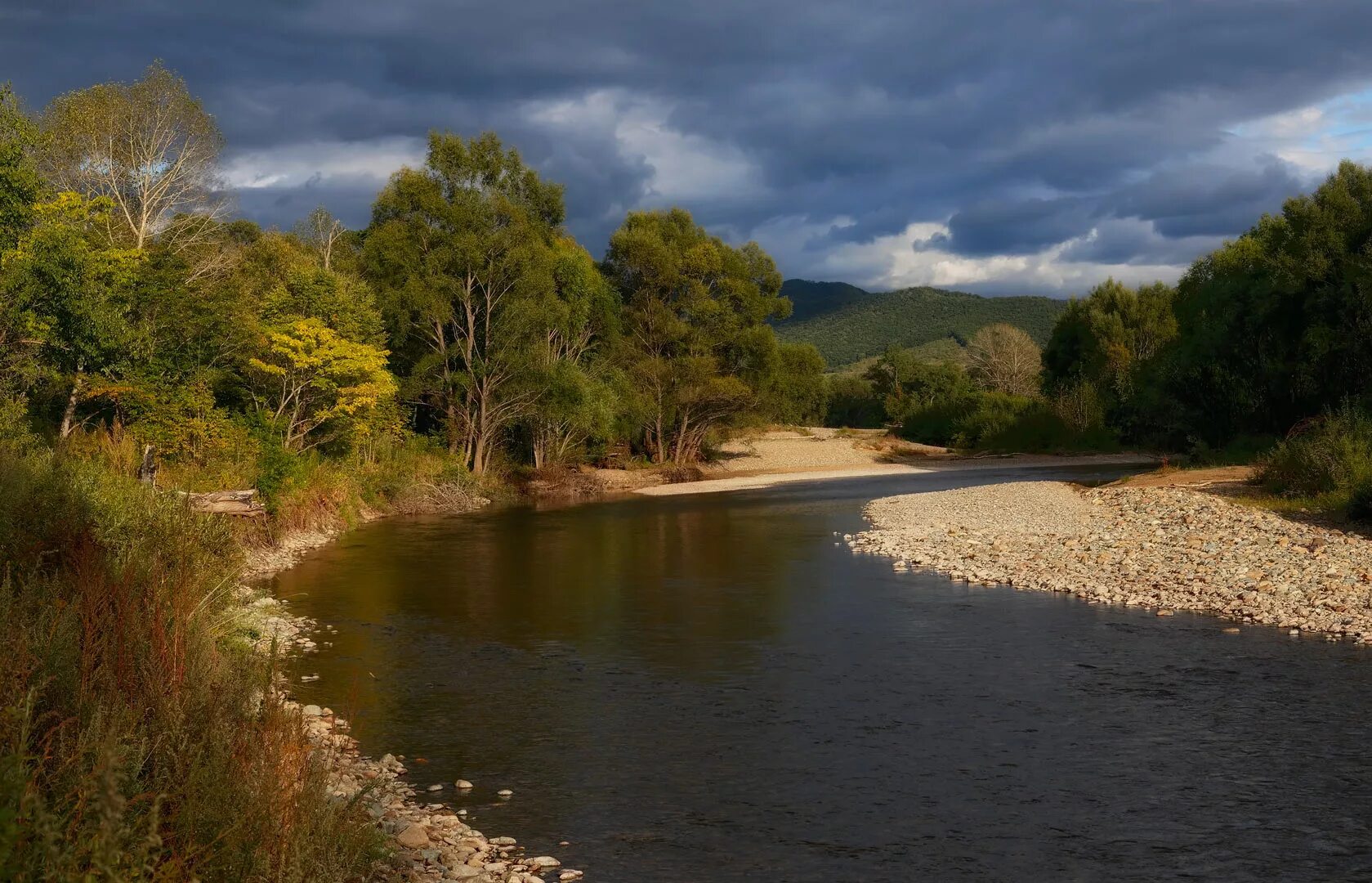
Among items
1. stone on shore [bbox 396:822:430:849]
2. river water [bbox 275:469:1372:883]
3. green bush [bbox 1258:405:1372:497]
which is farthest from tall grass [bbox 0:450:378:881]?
green bush [bbox 1258:405:1372:497]

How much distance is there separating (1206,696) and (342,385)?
31468 mm

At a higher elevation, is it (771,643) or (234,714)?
(234,714)

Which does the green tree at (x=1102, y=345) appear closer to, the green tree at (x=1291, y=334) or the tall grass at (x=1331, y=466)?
the green tree at (x=1291, y=334)

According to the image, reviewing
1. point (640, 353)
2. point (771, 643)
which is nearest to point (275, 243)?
point (640, 353)

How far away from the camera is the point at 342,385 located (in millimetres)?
37500

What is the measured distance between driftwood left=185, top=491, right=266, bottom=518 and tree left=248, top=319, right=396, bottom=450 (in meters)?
7.03

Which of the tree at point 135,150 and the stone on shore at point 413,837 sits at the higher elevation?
the tree at point 135,150

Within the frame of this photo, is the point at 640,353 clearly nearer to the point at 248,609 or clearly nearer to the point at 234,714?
the point at 248,609

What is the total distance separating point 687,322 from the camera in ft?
204

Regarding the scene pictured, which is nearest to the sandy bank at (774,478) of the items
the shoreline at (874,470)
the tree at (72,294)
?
the shoreline at (874,470)

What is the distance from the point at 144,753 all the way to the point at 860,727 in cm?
859

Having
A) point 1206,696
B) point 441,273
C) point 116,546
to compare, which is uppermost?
point 441,273

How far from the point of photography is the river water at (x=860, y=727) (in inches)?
356

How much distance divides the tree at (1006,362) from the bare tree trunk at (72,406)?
9538cm
